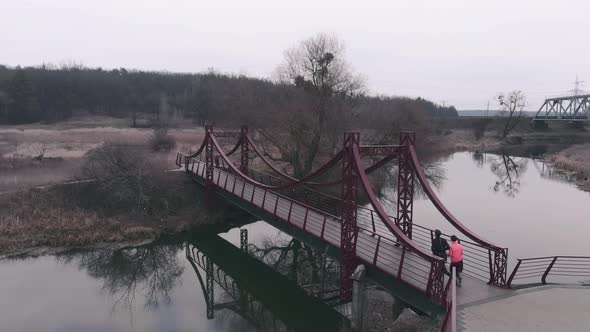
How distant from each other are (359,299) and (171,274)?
9.11 metres

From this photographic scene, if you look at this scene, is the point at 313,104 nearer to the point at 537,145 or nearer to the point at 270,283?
the point at 270,283

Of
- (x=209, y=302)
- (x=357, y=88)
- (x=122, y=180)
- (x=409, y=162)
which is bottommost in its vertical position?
(x=209, y=302)

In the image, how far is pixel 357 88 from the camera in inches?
1150

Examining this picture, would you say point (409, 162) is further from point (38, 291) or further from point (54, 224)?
point (54, 224)

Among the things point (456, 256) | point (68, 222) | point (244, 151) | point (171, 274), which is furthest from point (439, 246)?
point (68, 222)

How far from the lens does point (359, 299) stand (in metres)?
11.2

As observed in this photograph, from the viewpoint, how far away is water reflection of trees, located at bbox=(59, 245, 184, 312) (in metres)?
15.2

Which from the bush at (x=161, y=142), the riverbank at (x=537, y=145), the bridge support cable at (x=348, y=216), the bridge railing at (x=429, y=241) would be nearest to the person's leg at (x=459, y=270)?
the bridge railing at (x=429, y=241)

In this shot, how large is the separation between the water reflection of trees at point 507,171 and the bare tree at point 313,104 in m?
13.5

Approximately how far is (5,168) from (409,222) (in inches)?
1002

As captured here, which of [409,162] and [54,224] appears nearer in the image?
[409,162]

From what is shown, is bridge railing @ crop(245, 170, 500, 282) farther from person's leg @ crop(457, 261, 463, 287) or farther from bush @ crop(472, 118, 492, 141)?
bush @ crop(472, 118, 492, 141)

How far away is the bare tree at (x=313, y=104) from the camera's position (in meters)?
25.7

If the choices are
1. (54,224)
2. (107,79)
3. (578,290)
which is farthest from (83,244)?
(107,79)
